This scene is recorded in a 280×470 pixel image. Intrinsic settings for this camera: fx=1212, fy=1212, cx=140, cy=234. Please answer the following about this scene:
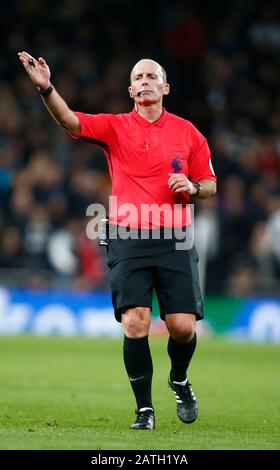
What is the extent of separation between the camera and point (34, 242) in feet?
67.3

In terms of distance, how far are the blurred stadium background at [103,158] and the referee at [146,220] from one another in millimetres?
11348

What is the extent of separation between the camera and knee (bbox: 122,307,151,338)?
8.52m

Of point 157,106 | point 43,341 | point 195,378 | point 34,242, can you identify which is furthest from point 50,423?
point 34,242

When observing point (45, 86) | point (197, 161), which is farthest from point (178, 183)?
point (45, 86)

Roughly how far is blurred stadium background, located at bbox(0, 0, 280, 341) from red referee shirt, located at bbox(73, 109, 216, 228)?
11.3m

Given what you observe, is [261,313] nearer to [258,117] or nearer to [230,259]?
[230,259]

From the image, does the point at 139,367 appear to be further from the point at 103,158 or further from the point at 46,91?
the point at 103,158

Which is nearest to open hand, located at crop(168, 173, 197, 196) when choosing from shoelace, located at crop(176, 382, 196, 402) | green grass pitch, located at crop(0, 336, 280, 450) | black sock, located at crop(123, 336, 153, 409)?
black sock, located at crop(123, 336, 153, 409)

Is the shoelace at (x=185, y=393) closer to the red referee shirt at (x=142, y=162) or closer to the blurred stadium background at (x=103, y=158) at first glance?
the red referee shirt at (x=142, y=162)

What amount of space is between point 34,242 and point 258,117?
226 inches

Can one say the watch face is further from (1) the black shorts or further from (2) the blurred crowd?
(2) the blurred crowd

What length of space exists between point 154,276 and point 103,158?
532 inches

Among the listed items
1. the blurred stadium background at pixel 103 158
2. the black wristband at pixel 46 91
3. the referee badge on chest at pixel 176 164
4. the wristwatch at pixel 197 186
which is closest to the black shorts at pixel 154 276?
the wristwatch at pixel 197 186

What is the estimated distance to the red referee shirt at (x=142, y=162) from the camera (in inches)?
342
